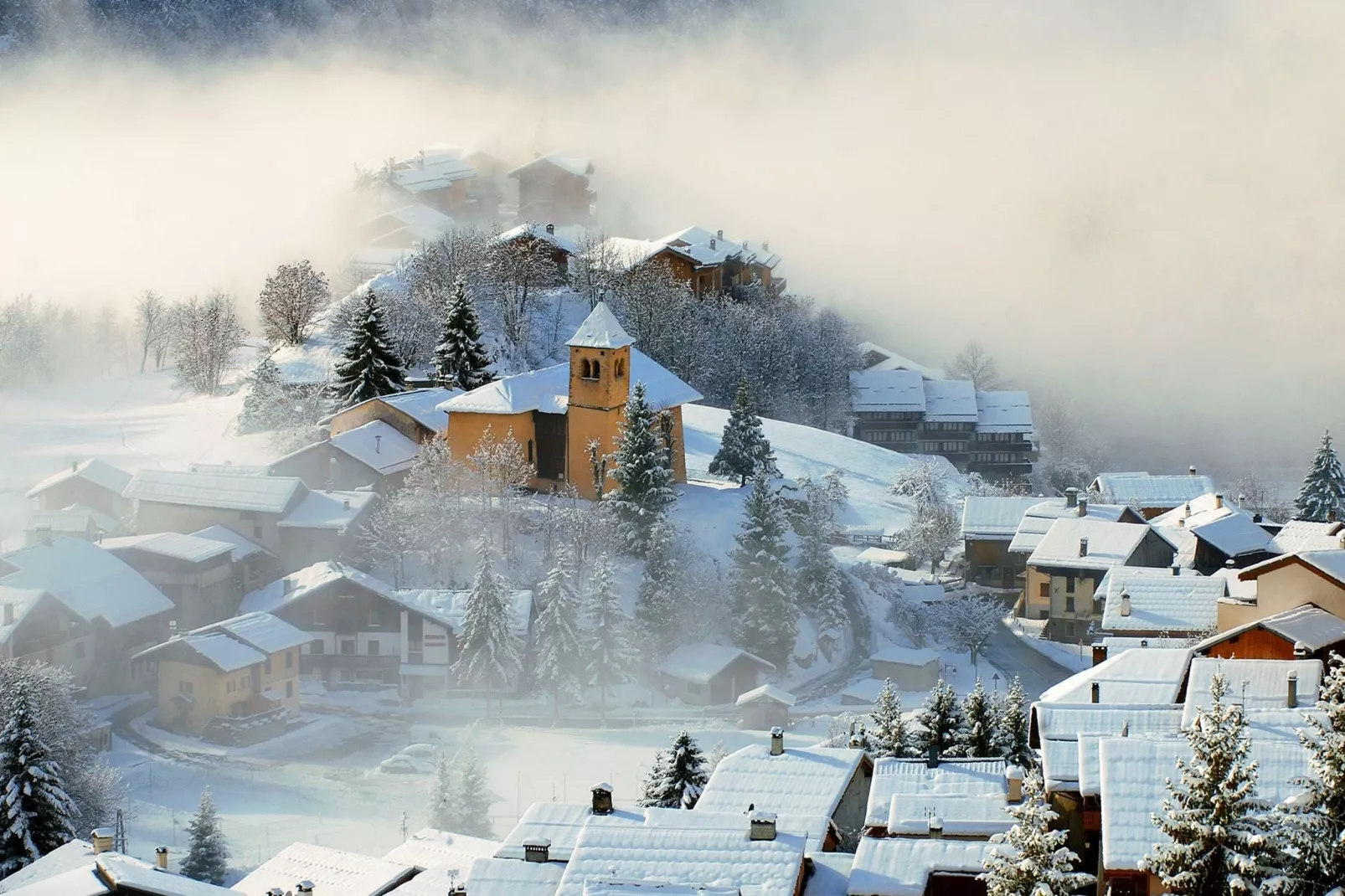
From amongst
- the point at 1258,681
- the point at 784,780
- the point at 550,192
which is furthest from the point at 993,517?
the point at 550,192

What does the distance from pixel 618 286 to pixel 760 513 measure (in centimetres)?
3382

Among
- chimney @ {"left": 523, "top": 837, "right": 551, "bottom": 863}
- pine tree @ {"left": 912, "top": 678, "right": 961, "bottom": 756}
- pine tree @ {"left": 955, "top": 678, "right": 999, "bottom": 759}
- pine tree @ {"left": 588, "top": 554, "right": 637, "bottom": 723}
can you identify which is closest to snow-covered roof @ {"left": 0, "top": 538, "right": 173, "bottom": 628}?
pine tree @ {"left": 588, "top": 554, "right": 637, "bottom": 723}

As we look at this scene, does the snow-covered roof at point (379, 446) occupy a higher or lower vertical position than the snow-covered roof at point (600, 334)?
lower

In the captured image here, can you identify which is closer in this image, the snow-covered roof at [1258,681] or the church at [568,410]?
the snow-covered roof at [1258,681]

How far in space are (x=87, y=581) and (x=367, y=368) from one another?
18809 mm

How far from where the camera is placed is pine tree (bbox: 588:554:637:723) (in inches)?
2116

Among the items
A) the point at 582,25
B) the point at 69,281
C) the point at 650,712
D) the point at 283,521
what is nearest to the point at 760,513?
the point at 650,712

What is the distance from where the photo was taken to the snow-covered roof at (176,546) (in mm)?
56281

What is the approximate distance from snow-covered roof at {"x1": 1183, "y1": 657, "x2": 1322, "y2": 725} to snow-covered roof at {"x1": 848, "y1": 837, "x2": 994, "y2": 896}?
4.48 m

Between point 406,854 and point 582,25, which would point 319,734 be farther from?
point 582,25

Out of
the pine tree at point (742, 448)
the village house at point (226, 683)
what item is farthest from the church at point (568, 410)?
the village house at point (226, 683)

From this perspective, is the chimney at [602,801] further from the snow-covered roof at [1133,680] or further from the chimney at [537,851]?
the snow-covered roof at [1133,680]

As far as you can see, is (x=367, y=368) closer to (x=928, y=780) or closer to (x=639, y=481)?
(x=639, y=481)

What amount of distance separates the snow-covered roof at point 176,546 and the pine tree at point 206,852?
56.7ft
